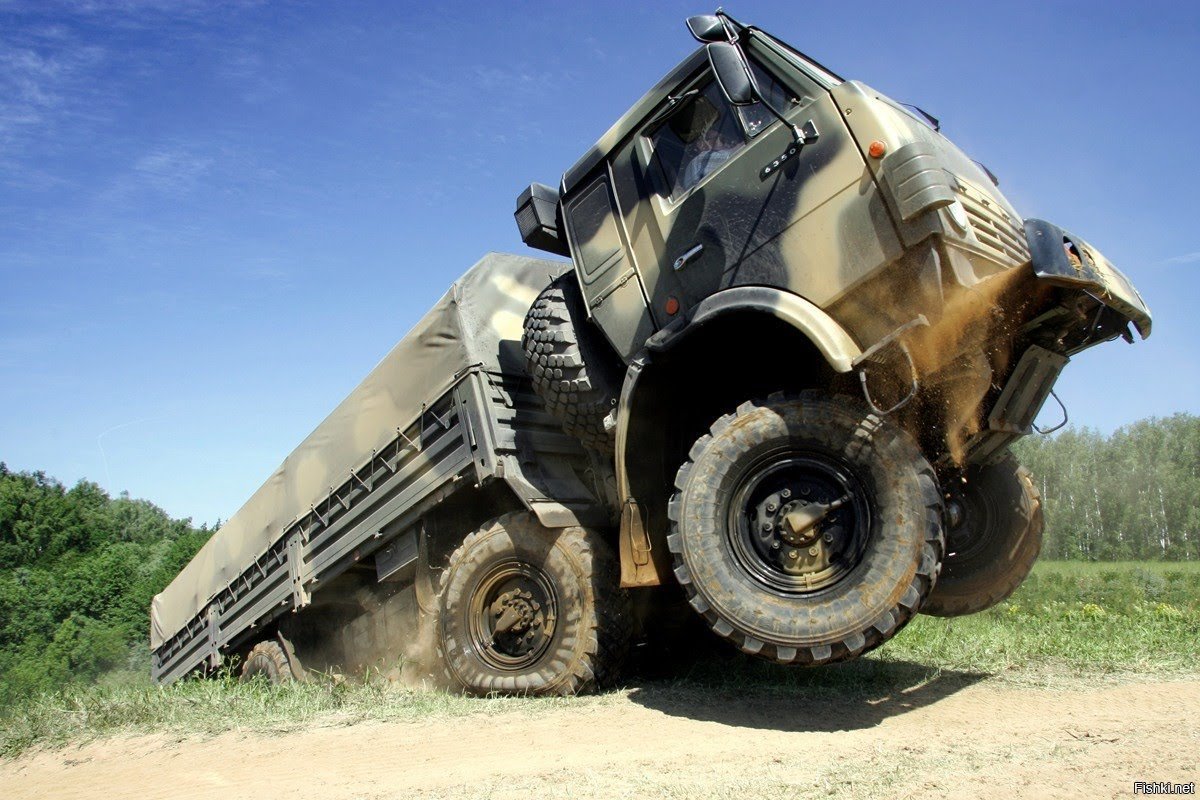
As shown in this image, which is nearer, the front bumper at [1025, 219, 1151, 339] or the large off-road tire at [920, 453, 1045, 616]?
the front bumper at [1025, 219, 1151, 339]

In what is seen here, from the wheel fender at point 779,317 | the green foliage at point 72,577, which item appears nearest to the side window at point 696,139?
the wheel fender at point 779,317

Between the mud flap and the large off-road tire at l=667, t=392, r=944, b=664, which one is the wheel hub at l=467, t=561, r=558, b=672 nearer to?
the mud flap

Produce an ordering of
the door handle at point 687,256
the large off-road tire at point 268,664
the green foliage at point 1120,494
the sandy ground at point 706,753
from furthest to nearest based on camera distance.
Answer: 1. the green foliage at point 1120,494
2. the large off-road tire at point 268,664
3. the door handle at point 687,256
4. the sandy ground at point 706,753

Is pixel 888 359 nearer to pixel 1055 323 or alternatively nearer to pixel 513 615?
pixel 1055 323

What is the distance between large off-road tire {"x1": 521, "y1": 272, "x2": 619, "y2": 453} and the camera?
228 inches

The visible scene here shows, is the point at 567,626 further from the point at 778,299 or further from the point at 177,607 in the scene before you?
the point at 177,607

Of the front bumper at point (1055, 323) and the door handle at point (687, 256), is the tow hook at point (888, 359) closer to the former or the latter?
the front bumper at point (1055, 323)

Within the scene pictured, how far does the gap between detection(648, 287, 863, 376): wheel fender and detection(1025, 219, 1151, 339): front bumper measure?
93 cm

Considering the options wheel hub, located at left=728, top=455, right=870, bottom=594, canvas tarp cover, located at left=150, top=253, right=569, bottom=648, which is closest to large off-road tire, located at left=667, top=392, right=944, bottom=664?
wheel hub, located at left=728, top=455, right=870, bottom=594

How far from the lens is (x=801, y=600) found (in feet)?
14.9

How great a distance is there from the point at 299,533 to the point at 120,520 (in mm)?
43775

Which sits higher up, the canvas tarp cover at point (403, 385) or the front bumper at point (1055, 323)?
the canvas tarp cover at point (403, 385)

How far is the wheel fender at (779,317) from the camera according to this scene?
14.6 feet

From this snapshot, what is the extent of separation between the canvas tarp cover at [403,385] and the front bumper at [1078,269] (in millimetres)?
3522
